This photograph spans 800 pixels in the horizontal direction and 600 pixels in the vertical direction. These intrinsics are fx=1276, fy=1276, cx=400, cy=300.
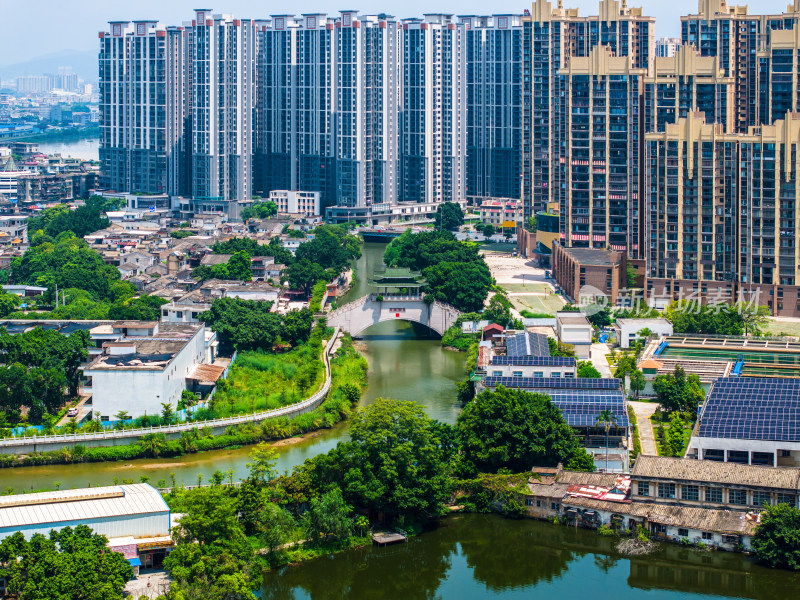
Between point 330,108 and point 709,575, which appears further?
point 330,108

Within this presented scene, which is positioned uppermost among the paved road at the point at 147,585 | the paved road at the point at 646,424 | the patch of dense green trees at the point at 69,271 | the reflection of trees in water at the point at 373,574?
the patch of dense green trees at the point at 69,271

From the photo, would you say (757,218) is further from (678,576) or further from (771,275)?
(678,576)

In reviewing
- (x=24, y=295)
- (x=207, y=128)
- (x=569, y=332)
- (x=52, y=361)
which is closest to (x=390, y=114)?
(x=207, y=128)

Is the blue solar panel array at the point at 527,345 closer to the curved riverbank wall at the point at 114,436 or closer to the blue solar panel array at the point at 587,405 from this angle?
the blue solar panel array at the point at 587,405

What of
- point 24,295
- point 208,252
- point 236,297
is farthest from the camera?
point 208,252

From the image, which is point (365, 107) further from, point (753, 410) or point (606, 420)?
point (753, 410)

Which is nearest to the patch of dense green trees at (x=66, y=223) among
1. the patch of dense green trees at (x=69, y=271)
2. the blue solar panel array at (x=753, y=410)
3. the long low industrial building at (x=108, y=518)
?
the patch of dense green trees at (x=69, y=271)

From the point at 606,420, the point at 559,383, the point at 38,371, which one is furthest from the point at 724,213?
the point at 38,371
